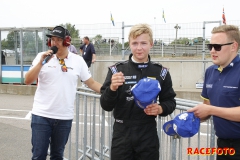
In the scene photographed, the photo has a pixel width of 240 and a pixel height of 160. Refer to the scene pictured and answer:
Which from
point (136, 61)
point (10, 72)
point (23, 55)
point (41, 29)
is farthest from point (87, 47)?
point (136, 61)

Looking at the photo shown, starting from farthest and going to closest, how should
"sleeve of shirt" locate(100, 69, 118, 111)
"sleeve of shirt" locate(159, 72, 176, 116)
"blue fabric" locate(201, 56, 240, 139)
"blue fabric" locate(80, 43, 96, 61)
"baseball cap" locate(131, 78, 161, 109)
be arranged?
1. "blue fabric" locate(80, 43, 96, 61)
2. "sleeve of shirt" locate(159, 72, 176, 116)
3. "sleeve of shirt" locate(100, 69, 118, 111)
4. "blue fabric" locate(201, 56, 240, 139)
5. "baseball cap" locate(131, 78, 161, 109)

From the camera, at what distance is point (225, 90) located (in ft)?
8.46

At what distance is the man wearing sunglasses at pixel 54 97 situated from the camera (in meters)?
3.57

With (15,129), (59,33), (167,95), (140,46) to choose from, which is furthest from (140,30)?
(15,129)

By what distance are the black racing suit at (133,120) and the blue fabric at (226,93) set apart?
0.40m

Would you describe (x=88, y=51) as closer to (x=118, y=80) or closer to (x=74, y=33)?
(x=74, y=33)

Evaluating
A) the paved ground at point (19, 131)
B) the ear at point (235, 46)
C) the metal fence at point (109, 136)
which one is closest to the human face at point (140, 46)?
the ear at point (235, 46)

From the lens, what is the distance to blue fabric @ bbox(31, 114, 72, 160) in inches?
140

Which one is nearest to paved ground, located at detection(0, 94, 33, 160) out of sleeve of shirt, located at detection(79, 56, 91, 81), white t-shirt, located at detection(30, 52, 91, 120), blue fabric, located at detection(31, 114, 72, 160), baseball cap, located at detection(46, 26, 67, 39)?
blue fabric, located at detection(31, 114, 72, 160)

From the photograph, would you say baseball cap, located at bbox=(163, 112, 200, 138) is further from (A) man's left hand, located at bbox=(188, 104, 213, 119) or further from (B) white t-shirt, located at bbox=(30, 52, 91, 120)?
(B) white t-shirt, located at bbox=(30, 52, 91, 120)

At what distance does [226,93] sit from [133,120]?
0.84 m

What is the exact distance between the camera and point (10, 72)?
1492 centimetres

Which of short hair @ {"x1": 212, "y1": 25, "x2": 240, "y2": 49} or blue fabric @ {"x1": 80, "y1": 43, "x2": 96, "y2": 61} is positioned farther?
blue fabric @ {"x1": 80, "y1": 43, "x2": 96, "y2": 61}

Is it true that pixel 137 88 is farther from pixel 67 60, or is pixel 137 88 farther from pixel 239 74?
pixel 67 60
